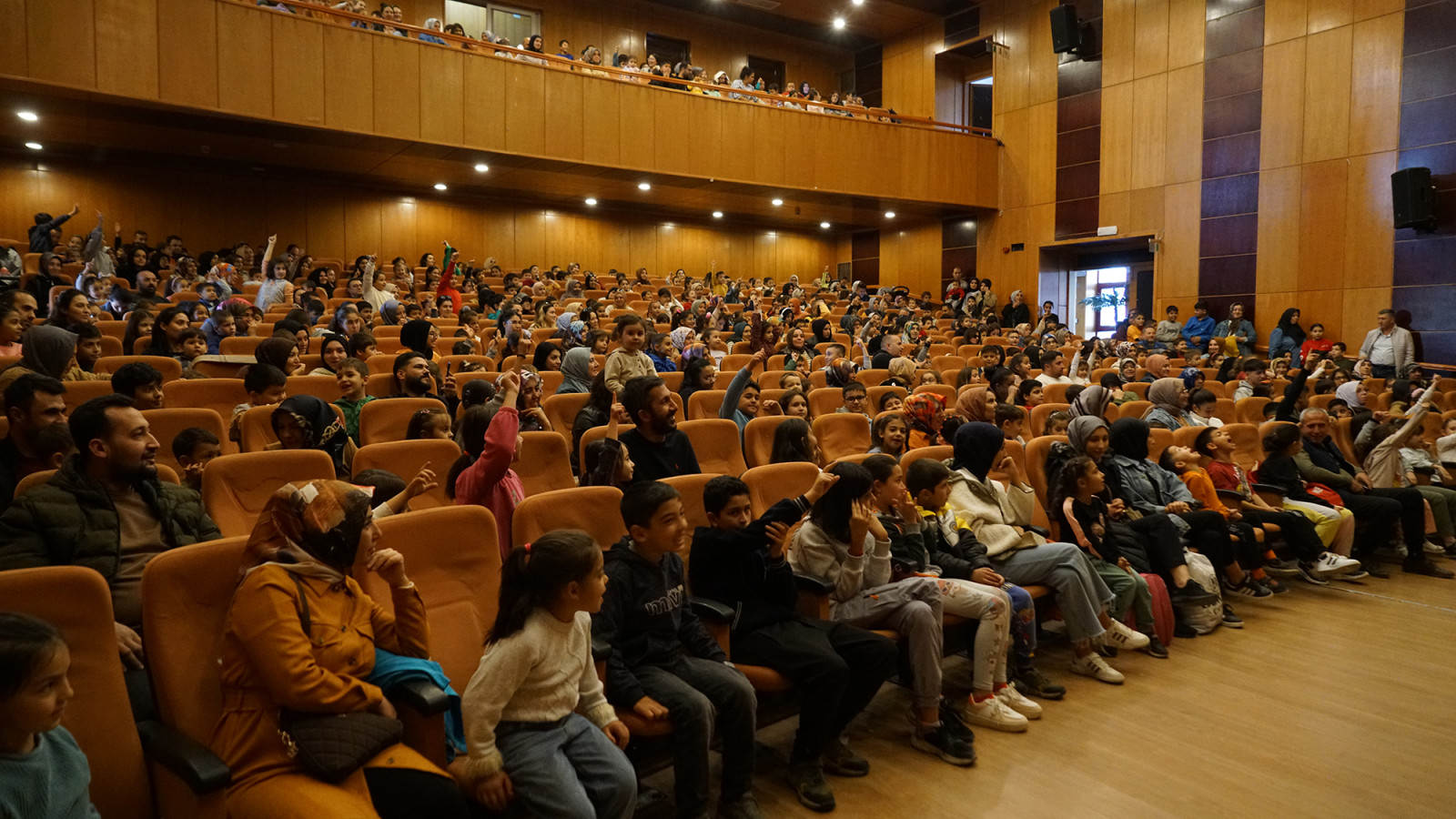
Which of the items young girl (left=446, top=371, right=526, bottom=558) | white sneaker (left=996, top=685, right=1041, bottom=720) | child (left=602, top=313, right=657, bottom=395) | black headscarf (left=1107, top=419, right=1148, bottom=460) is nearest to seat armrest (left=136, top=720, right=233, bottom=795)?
young girl (left=446, top=371, right=526, bottom=558)

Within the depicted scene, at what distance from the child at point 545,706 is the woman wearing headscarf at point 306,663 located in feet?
0.47

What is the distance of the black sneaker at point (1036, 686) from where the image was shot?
2922 millimetres

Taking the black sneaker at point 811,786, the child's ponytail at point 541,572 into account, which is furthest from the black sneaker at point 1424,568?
the child's ponytail at point 541,572

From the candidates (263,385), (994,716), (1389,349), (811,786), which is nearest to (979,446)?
(994,716)

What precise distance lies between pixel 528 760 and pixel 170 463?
237 cm

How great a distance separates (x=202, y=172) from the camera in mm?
10570

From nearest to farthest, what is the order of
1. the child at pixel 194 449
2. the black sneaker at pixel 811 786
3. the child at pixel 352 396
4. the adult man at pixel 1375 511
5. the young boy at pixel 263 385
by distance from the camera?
the black sneaker at pixel 811 786, the child at pixel 194 449, the young boy at pixel 263 385, the child at pixel 352 396, the adult man at pixel 1375 511

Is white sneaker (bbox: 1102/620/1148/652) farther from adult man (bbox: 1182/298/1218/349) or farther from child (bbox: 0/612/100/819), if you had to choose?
adult man (bbox: 1182/298/1218/349)

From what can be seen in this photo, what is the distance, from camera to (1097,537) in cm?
347

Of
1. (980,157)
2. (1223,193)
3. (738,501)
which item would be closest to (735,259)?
(980,157)

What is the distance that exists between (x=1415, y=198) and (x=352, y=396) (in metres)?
10.3

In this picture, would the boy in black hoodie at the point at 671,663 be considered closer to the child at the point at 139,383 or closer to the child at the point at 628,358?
the child at the point at 139,383

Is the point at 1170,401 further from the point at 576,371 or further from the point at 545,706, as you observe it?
the point at 545,706

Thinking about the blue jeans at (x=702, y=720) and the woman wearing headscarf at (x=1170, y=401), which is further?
the woman wearing headscarf at (x=1170, y=401)
